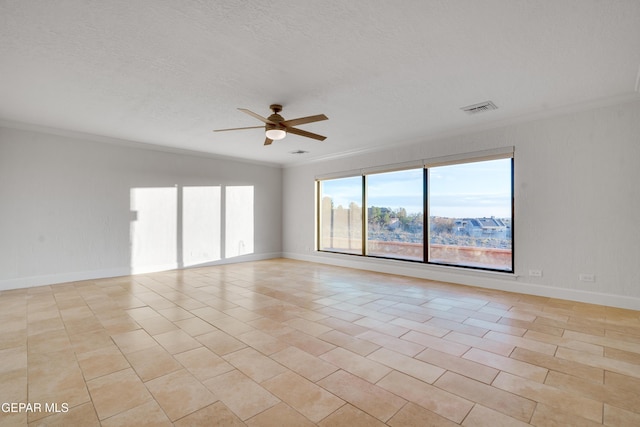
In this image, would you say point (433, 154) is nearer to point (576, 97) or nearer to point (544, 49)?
point (576, 97)

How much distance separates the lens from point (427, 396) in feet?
6.57

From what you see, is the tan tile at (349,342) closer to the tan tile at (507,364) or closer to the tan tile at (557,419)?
the tan tile at (507,364)

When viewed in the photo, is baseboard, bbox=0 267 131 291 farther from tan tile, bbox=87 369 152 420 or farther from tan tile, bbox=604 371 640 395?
tan tile, bbox=604 371 640 395

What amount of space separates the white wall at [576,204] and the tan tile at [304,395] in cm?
411

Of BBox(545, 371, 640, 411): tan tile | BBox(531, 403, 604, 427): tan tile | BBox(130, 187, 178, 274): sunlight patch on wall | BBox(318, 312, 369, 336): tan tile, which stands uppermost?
BBox(130, 187, 178, 274): sunlight patch on wall

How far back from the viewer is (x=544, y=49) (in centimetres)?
285

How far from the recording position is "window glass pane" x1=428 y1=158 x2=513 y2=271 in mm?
5050

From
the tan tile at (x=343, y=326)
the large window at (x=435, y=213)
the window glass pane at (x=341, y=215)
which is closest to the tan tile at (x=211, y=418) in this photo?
the tan tile at (x=343, y=326)

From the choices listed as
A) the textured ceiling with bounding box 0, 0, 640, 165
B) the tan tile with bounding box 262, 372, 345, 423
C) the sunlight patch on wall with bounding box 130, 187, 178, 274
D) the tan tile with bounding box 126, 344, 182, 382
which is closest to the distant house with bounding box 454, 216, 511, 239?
the textured ceiling with bounding box 0, 0, 640, 165

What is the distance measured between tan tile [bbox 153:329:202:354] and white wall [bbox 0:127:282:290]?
387cm

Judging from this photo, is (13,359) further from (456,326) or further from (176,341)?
(456,326)

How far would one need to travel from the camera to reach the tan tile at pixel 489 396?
1845mm

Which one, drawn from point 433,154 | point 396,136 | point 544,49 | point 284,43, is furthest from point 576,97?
point 284,43

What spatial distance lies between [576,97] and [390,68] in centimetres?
275
